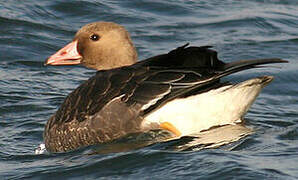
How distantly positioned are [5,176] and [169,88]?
1606 millimetres

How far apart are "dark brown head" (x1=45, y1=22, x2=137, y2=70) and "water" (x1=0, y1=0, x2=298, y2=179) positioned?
0.93 m

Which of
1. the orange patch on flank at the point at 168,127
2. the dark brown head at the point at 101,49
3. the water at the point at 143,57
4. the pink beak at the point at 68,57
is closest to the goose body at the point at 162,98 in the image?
the orange patch on flank at the point at 168,127

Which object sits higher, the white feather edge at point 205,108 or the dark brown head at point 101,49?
the dark brown head at point 101,49

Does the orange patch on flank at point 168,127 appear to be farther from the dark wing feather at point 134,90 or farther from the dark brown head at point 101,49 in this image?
the dark brown head at point 101,49

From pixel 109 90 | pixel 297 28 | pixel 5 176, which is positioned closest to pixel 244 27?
pixel 297 28

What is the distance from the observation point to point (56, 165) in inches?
294

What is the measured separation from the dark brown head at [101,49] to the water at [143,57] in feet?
3.06

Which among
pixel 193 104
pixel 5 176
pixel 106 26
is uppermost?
pixel 106 26

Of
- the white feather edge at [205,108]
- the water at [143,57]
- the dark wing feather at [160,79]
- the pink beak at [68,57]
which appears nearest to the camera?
the water at [143,57]

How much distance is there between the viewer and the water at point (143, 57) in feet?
23.0

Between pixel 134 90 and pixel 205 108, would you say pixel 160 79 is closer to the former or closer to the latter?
pixel 134 90

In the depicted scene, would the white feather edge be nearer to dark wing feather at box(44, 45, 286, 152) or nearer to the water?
dark wing feather at box(44, 45, 286, 152)

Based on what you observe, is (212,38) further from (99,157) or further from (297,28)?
(99,157)

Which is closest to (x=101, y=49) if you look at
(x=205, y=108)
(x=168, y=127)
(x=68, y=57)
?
(x=68, y=57)
